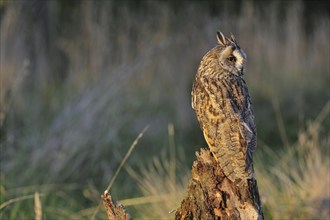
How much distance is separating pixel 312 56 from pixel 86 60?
4749mm

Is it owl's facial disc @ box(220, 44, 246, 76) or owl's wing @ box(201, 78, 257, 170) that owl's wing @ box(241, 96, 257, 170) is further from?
owl's facial disc @ box(220, 44, 246, 76)

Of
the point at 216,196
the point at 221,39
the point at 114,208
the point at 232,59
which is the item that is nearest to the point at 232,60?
the point at 232,59

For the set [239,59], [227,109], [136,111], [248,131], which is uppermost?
[136,111]

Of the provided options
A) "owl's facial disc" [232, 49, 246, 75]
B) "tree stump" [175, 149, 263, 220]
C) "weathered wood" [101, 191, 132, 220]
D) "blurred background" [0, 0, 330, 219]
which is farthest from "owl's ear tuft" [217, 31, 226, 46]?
"blurred background" [0, 0, 330, 219]

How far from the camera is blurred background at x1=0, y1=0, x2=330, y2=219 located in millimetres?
5176

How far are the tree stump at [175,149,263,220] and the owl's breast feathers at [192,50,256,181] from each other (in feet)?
0.22

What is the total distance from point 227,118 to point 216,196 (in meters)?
0.33

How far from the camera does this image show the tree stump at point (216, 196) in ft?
9.88

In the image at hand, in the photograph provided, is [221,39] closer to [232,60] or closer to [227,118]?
[232,60]

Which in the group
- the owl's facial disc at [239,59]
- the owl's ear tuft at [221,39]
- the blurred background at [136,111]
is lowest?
the owl's facial disc at [239,59]

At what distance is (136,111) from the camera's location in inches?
346

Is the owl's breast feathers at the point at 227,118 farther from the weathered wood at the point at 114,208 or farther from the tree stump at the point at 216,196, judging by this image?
the weathered wood at the point at 114,208

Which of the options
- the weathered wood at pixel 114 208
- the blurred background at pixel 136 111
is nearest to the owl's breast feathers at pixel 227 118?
the weathered wood at pixel 114 208

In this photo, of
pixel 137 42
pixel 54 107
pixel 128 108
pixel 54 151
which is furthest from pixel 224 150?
pixel 137 42
